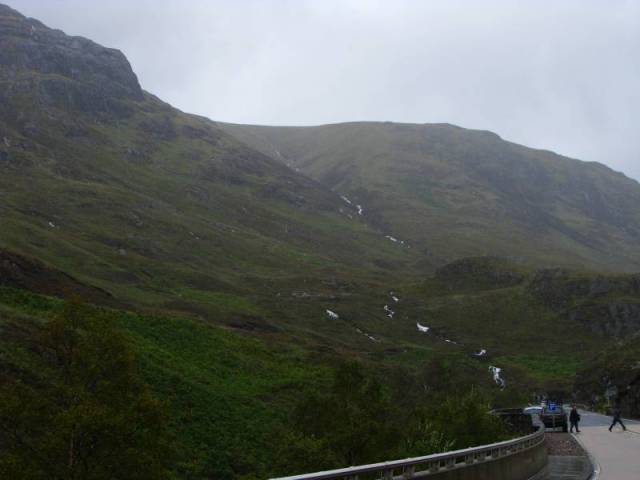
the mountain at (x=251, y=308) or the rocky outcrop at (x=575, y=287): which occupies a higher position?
the rocky outcrop at (x=575, y=287)

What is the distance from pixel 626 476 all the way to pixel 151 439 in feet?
44.2

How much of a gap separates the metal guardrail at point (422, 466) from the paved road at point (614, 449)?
10.0ft

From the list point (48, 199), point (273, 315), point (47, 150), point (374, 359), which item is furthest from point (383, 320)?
point (47, 150)

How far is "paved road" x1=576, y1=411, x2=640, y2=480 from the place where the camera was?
22.0 meters

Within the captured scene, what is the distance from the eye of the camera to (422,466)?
16.9 metres

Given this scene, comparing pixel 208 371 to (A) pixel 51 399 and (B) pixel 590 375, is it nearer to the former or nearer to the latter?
(A) pixel 51 399

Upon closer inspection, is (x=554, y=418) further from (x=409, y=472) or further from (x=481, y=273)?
(x=481, y=273)

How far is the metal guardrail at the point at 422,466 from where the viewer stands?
1003 centimetres

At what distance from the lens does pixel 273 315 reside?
3932 inches

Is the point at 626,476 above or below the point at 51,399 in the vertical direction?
above

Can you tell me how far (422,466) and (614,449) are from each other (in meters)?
17.2

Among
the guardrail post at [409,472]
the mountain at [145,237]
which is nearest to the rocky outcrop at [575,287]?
the mountain at [145,237]

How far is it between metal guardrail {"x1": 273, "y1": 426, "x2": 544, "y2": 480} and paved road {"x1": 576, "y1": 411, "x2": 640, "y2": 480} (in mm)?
3060

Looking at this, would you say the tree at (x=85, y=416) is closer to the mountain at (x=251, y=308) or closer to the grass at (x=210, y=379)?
the mountain at (x=251, y=308)
